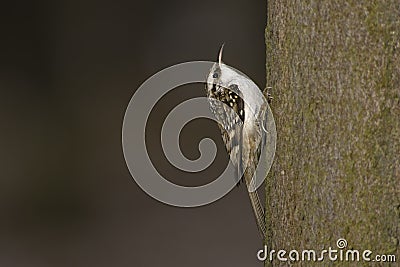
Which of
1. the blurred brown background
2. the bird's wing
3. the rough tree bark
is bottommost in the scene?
the rough tree bark

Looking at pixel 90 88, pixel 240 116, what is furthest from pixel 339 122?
pixel 90 88

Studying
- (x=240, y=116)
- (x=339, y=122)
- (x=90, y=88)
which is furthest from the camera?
(x=90, y=88)

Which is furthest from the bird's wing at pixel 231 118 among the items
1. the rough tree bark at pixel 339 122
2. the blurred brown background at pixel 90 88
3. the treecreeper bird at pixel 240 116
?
the blurred brown background at pixel 90 88

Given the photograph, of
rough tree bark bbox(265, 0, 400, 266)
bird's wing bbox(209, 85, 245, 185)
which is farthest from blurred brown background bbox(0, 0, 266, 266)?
rough tree bark bbox(265, 0, 400, 266)

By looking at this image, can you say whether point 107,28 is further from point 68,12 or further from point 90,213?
point 90,213

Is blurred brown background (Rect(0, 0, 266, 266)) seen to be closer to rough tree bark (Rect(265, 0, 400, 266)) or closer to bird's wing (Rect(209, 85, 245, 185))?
bird's wing (Rect(209, 85, 245, 185))

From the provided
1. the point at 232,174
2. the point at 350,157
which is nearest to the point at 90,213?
the point at 232,174

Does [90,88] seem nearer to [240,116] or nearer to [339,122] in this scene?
[240,116]
